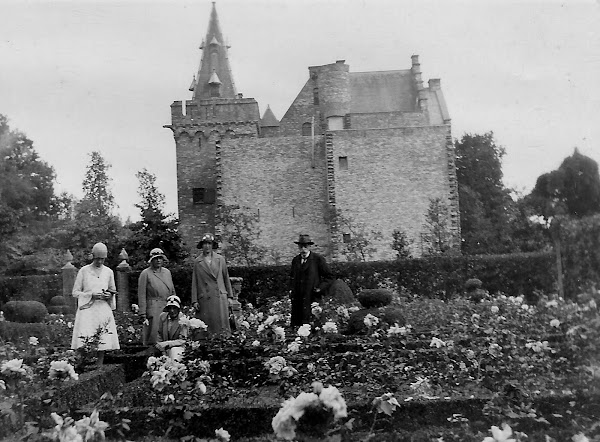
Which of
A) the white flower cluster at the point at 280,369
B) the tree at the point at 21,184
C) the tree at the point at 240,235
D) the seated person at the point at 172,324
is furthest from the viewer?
the tree at the point at 21,184

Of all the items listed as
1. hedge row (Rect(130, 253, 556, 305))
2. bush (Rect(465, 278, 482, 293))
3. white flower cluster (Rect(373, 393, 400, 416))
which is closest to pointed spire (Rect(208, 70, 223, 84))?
hedge row (Rect(130, 253, 556, 305))

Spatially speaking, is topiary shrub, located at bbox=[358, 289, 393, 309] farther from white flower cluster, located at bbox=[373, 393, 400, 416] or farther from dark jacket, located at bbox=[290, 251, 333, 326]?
white flower cluster, located at bbox=[373, 393, 400, 416]

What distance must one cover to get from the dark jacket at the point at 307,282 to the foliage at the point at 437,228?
21115mm

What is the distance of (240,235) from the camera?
32.3 metres

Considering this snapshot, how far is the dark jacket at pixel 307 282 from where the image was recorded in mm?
10477

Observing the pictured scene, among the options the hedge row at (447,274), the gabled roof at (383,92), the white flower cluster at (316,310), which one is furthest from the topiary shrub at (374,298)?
the gabled roof at (383,92)

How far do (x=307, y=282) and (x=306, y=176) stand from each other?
23.8 metres

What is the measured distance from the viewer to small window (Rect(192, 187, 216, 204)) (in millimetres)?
Result: 35562

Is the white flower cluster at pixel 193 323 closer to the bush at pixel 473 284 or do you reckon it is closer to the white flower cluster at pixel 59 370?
the white flower cluster at pixel 59 370

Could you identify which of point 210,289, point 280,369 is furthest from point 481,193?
point 280,369

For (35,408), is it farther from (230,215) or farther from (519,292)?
(230,215)

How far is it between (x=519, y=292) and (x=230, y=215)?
13.6 meters

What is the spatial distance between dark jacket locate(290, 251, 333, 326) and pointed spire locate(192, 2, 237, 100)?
27.9 m

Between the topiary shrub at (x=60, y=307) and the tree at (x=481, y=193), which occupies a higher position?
the tree at (x=481, y=193)
